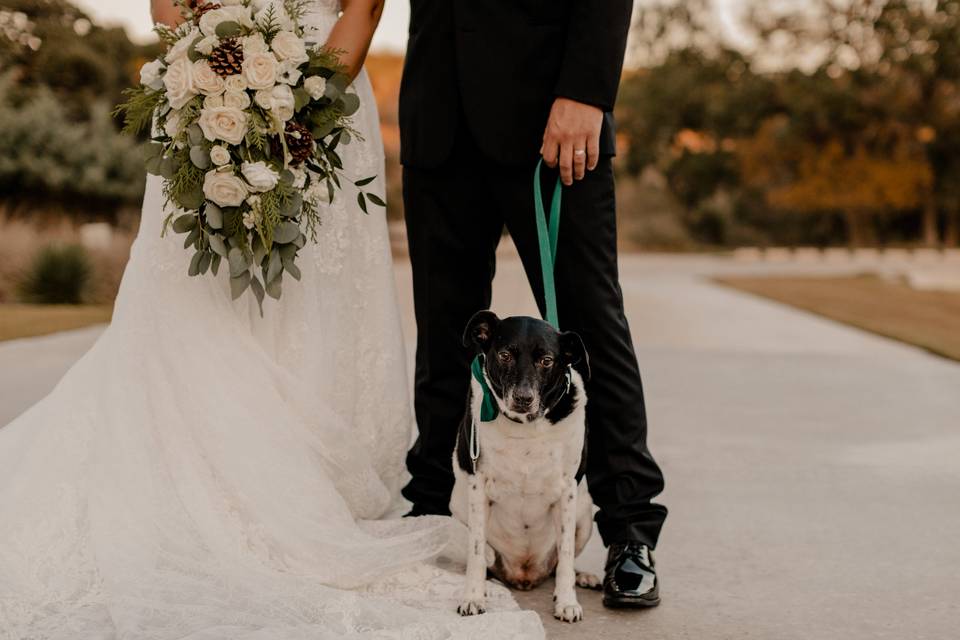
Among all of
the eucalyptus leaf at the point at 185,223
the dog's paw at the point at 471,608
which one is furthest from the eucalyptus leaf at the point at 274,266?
the dog's paw at the point at 471,608

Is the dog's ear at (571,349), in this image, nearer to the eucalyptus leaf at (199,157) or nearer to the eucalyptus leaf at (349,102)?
the eucalyptus leaf at (349,102)

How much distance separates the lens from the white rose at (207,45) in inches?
113

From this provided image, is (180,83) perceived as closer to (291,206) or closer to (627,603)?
(291,206)

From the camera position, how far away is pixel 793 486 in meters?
4.48

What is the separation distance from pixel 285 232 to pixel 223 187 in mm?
217

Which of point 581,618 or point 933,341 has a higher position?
point 581,618

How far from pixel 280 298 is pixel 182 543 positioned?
85cm

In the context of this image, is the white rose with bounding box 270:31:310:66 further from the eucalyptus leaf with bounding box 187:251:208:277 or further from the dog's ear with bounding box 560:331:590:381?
the dog's ear with bounding box 560:331:590:381

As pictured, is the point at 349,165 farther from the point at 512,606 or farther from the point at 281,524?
the point at 512,606

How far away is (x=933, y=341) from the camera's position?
9.95 meters

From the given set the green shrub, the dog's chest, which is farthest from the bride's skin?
the green shrub

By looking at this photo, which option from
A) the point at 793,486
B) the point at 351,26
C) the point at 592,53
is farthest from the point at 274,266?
the point at 793,486

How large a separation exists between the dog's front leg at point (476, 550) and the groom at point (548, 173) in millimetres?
355

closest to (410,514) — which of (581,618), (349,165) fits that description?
(581,618)
